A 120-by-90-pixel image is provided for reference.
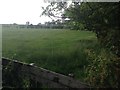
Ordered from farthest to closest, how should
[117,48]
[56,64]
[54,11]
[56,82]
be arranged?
1. [56,64]
2. [54,11]
3. [117,48]
4. [56,82]

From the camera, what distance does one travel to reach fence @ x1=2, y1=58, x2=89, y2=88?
5881 millimetres

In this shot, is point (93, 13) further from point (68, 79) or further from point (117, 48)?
point (68, 79)

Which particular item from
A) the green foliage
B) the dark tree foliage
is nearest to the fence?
the green foliage

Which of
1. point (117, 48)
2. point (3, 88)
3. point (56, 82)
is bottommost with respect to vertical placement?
point (3, 88)

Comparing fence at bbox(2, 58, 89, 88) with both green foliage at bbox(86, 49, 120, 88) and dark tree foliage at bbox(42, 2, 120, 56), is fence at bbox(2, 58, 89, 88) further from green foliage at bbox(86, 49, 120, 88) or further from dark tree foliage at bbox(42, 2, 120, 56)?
dark tree foliage at bbox(42, 2, 120, 56)

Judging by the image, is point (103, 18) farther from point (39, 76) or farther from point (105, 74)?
point (39, 76)

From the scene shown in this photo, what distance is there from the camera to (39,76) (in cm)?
682

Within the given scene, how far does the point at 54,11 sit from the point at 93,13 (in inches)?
85.8

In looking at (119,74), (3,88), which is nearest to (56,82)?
(119,74)

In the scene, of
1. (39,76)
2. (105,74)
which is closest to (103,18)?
(105,74)

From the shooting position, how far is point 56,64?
10703mm

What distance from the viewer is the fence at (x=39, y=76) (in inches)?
232

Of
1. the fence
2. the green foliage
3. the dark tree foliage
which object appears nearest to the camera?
the green foliage

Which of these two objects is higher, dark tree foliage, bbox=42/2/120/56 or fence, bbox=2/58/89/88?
dark tree foliage, bbox=42/2/120/56
